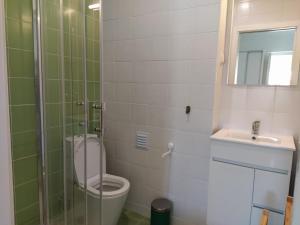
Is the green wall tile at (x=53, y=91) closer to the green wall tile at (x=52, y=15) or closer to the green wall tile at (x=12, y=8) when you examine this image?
the green wall tile at (x=52, y=15)

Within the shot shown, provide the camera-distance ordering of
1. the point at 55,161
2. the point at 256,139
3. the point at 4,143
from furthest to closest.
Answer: the point at 256,139
the point at 55,161
the point at 4,143

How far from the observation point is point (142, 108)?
7.30ft

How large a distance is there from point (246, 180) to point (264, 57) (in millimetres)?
1063

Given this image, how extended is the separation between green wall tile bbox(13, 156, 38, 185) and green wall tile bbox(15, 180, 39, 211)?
40mm

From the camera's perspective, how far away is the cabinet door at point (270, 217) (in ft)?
5.41

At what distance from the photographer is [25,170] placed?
1.65m

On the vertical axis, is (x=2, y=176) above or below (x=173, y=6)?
below

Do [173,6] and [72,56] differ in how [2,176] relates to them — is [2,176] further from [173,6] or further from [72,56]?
[173,6]

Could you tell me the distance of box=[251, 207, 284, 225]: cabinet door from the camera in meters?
1.65

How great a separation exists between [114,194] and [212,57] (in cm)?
140

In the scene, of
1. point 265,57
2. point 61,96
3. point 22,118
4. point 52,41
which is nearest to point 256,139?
point 265,57

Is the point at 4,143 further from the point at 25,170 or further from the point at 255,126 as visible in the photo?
the point at 255,126

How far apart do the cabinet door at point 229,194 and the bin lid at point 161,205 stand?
37cm

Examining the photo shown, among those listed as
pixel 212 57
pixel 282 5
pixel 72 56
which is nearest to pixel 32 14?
pixel 72 56
